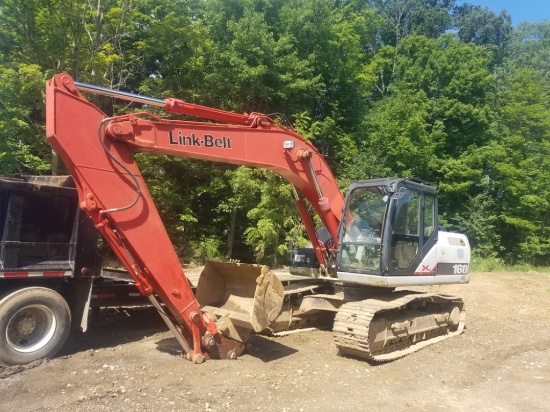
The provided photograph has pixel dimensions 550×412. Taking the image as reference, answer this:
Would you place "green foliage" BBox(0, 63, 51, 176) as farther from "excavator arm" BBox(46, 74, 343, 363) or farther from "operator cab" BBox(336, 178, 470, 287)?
"operator cab" BBox(336, 178, 470, 287)

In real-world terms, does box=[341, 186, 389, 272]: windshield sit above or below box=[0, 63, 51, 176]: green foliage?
below

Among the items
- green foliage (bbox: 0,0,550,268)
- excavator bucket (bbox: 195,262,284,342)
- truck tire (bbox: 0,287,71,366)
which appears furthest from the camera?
green foliage (bbox: 0,0,550,268)

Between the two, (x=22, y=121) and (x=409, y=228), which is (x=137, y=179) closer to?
(x=409, y=228)

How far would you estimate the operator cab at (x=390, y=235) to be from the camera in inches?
304

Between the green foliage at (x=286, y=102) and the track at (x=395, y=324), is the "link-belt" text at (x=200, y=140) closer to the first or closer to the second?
the track at (x=395, y=324)

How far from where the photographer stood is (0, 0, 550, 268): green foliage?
1484 cm

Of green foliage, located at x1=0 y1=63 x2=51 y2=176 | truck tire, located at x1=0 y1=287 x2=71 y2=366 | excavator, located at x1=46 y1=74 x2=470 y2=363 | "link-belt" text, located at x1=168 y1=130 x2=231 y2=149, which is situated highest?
green foliage, located at x1=0 y1=63 x2=51 y2=176

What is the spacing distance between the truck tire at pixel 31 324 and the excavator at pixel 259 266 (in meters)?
1.34

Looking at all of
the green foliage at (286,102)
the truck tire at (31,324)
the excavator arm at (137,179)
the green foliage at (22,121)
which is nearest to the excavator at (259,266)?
the excavator arm at (137,179)

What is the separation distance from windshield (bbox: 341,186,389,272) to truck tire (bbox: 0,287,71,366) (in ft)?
13.7

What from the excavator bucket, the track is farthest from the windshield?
the excavator bucket

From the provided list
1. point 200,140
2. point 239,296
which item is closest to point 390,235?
point 239,296

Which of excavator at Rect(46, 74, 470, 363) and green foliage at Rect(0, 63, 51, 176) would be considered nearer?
excavator at Rect(46, 74, 470, 363)

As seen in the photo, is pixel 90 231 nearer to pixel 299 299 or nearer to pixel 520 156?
pixel 299 299
